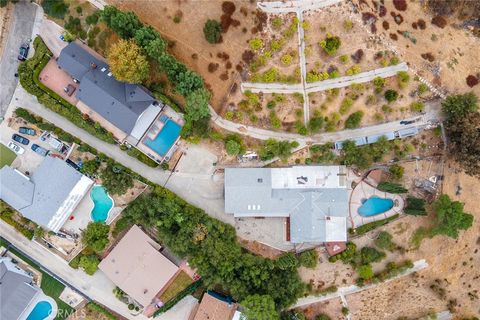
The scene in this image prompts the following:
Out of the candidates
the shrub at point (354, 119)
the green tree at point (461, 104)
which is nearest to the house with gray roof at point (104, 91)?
the shrub at point (354, 119)

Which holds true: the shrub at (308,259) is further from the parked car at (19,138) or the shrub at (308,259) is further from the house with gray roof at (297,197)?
the parked car at (19,138)

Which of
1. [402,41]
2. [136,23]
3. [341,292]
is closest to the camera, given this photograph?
[136,23]

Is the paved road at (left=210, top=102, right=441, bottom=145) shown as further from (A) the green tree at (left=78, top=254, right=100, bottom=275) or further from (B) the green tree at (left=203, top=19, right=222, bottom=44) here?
(A) the green tree at (left=78, top=254, right=100, bottom=275)

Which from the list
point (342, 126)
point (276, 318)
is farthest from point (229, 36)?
point (276, 318)

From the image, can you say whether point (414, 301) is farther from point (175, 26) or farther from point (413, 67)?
point (175, 26)

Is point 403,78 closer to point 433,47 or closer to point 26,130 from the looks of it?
point 433,47
